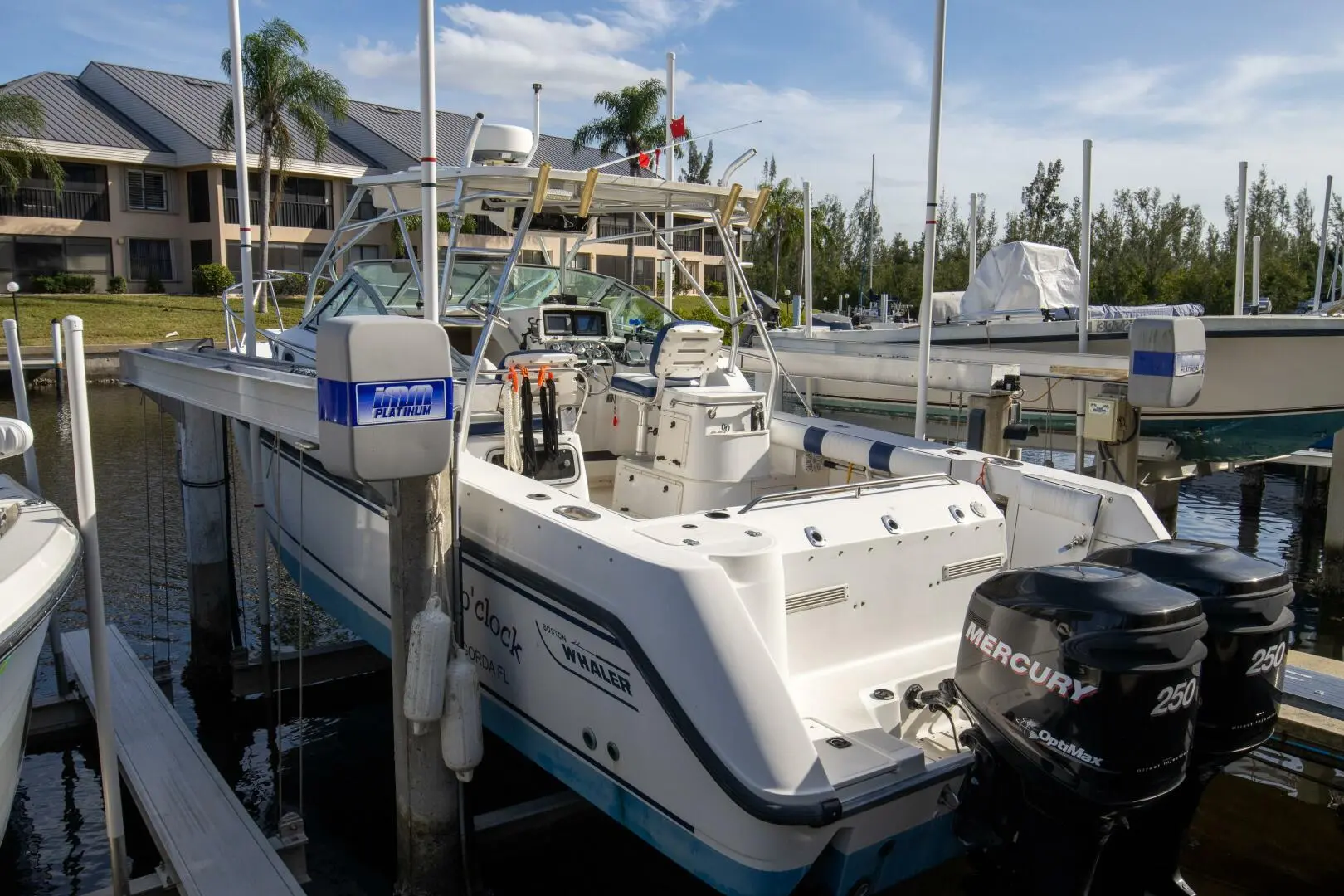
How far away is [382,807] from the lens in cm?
544

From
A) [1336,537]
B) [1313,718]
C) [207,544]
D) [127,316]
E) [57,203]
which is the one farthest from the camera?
[57,203]

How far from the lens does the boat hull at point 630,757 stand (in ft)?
10.5

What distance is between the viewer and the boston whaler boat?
2969 millimetres

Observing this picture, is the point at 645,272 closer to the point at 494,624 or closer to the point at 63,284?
the point at 63,284

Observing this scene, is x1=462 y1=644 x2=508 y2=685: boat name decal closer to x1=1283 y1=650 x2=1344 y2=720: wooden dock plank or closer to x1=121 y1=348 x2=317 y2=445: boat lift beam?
x1=121 y1=348 x2=317 y2=445: boat lift beam

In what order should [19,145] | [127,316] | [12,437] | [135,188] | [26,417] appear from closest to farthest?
1. [12,437]
2. [26,417]
3. [127,316]
4. [19,145]
5. [135,188]

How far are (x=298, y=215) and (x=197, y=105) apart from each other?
234 inches

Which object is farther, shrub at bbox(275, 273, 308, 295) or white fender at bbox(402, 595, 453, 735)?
shrub at bbox(275, 273, 308, 295)

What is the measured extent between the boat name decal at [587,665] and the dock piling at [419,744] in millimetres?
464

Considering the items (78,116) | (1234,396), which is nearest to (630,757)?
(1234,396)

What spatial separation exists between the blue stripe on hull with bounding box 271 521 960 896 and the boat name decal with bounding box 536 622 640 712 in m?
0.35

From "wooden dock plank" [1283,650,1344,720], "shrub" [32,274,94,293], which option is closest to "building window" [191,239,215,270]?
"shrub" [32,274,94,293]

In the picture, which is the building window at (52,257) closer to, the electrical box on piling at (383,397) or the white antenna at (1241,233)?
the white antenna at (1241,233)

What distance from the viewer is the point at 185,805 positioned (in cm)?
441
